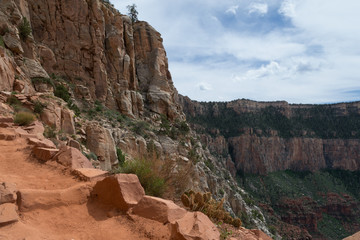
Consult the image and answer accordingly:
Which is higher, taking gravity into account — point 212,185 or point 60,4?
point 60,4

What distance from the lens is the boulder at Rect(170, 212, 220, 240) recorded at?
3871 millimetres

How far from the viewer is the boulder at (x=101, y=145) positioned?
47.2 feet

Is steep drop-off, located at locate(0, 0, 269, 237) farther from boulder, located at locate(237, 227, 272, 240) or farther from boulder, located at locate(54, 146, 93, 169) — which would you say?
boulder, located at locate(237, 227, 272, 240)

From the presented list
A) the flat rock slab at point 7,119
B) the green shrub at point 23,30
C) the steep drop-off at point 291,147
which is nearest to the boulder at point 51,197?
the flat rock slab at point 7,119

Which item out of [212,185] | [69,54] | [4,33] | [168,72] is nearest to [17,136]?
[4,33]

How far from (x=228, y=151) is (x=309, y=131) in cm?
3431

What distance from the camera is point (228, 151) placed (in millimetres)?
89250

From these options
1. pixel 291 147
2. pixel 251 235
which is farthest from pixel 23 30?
pixel 291 147

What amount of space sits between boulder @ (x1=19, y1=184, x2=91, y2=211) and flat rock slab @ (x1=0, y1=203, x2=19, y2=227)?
11.5 inches

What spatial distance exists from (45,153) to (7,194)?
2963 mm

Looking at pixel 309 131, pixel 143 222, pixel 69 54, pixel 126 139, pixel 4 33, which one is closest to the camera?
pixel 143 222

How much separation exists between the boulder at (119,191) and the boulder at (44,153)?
→ 2.63 meters

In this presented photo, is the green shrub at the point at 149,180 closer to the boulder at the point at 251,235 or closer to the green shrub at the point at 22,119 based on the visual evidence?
the boulder at the point at 251,235

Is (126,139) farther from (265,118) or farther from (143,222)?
(265,118)
